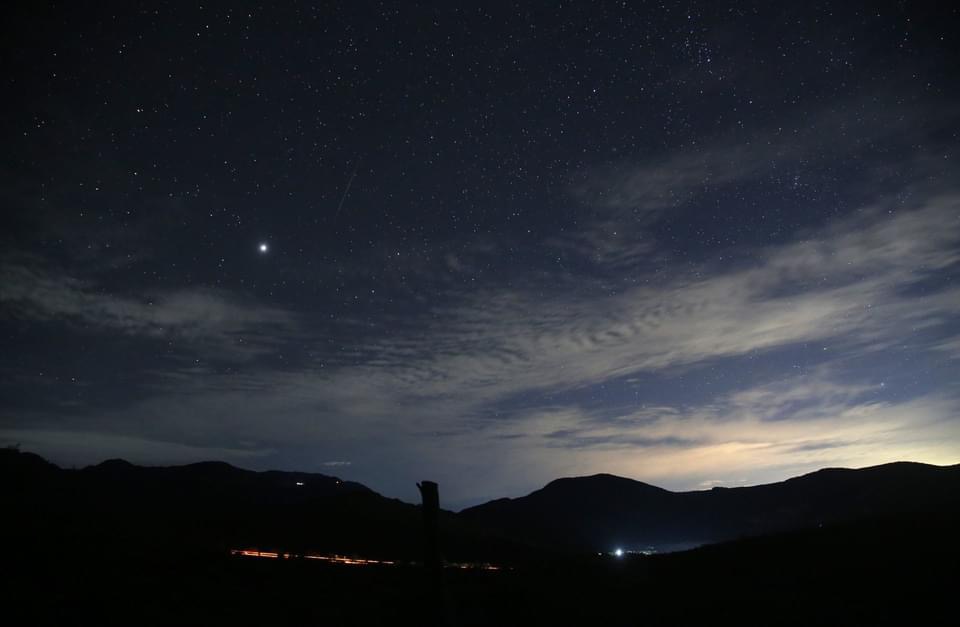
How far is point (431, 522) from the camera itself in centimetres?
793

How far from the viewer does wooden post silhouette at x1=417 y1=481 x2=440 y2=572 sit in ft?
26.0

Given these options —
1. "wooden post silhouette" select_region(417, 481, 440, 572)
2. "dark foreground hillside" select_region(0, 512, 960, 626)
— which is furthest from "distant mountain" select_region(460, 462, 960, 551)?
"wooden post silhouette" select_region(417, 481, 440, 572)

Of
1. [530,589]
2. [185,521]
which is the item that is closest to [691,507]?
[185,521]

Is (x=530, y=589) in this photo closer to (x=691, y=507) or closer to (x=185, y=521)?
(x=185, y=521)

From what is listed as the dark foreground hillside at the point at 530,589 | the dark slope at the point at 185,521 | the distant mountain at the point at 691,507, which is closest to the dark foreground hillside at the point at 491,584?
the dark foreground hillside at the point at 530,589

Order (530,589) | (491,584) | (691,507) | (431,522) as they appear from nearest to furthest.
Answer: (431,522) < (530,589) < (491,584) < (691,507)

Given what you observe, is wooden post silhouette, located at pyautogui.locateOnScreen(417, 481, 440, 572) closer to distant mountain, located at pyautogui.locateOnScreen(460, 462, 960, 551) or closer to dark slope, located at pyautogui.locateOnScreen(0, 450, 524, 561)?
dark slope, located at pyautogui.locateOnScreen(0, 450, 524, 561)

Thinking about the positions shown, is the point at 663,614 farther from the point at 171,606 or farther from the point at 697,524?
the point at 697,524

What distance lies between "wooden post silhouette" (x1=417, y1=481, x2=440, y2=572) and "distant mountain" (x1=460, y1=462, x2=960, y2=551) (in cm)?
5390

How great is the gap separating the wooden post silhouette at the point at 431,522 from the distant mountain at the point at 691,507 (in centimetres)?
5390

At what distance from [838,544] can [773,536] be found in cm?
292

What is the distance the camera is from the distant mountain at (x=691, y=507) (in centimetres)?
A: 5988

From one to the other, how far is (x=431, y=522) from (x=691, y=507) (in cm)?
8909

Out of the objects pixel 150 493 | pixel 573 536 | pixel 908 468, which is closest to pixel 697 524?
pixel 573 536
